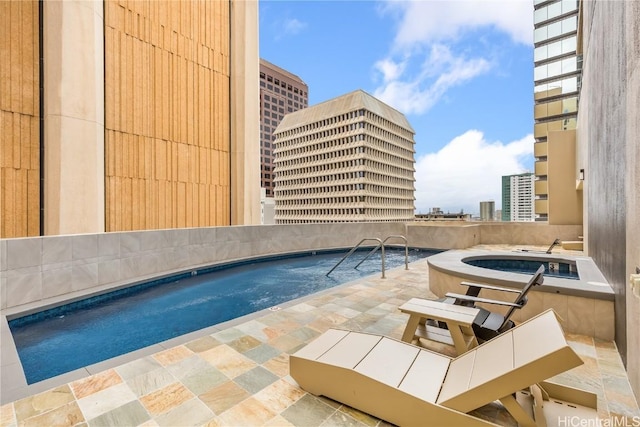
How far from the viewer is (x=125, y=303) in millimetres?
6641

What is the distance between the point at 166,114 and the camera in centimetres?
1112

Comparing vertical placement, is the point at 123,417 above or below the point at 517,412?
below

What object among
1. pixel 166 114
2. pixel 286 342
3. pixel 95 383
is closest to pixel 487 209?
pixel 166 114

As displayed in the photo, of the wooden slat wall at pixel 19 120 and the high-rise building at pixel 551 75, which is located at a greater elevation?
the high-rise building at pixel 551 75

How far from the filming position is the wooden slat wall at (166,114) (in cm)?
989

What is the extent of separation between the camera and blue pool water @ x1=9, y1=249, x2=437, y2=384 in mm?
4305

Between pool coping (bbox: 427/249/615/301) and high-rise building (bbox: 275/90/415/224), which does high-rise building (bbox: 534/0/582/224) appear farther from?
high-rise building (bbox: 275/90/415/224)

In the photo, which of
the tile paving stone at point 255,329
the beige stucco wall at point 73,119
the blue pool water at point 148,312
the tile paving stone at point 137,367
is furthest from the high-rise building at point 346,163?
the tile paving stone at point 137,367

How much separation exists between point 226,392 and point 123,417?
83 centimetres

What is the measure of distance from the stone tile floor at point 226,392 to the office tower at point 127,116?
26.0 feet

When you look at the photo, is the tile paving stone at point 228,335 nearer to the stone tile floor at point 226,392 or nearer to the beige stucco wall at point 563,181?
the stone tile floor at point 226,392

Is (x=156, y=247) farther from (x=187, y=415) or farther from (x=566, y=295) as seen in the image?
(x=566, y=295)

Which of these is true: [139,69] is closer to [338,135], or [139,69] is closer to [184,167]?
[184,167]

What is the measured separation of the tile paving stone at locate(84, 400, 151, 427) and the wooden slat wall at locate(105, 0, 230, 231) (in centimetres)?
886
